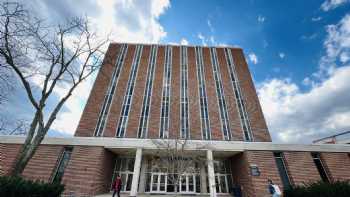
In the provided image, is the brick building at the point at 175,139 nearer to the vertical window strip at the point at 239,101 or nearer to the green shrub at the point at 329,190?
the vertical window strip at the point at 239,101

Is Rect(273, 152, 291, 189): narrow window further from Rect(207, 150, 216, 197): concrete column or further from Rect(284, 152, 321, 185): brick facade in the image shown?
Rect(207, 150, 216, 197): concrete column

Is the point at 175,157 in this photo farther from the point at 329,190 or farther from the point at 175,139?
the point at 329,190

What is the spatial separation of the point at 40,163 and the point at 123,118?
30.1 feet

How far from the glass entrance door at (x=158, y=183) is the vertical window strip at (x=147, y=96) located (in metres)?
4.90

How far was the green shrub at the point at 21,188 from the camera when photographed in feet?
18.8

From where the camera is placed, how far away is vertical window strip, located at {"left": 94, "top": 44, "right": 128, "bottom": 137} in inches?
793

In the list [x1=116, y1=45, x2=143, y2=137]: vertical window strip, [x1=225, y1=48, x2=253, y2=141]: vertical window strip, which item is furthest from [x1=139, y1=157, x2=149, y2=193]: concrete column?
[x1=225, y1=48, x2=253, y2=141]: vertical window strip

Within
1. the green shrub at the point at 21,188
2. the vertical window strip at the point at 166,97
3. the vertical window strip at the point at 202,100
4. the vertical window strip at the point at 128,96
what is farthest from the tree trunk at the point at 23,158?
the vertical window strip at the point at 202,100

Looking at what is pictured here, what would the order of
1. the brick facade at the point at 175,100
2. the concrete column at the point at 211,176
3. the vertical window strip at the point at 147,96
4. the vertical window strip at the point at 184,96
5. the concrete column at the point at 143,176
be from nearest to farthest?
1. the concrete column at the point at 211,176
2. the concrete column at the point at 143,176
3. the brick facade at the point at 175,100
4. the vertical window strip at the point at 147,96
5. the vertical window strip at the point at 184,96

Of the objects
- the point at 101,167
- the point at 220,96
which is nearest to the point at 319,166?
the point at 220,96

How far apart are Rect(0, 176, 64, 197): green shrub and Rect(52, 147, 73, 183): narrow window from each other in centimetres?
804

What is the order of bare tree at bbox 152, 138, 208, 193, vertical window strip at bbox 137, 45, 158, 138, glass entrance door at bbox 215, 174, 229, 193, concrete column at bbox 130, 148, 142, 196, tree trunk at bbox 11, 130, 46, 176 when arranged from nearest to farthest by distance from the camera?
tree trunk at bbox 11, 130, 46, 176, bare tree at bbox 152, 138, 208, 193, concrete column at bbox 130, 148, 142, 196, glass entrance door at bbox 215, 174, 229, 193, vertical window strip at bbox 137, 45, 158, 138

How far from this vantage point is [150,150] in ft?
50.5

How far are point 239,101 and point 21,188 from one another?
2276 centimetres
